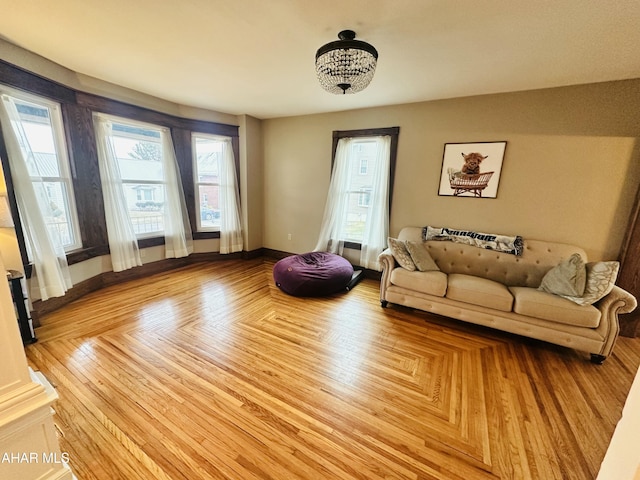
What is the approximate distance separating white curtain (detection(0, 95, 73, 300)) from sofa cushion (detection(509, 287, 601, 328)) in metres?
4.45

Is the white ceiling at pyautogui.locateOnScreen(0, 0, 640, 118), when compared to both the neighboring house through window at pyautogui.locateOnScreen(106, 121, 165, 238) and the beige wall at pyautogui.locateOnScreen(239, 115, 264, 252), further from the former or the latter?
the beige wall at pyautogui.locateOnScreen(239, 115, 264, 252)

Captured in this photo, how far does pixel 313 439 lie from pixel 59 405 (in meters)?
1.58

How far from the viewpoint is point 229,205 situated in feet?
14.4

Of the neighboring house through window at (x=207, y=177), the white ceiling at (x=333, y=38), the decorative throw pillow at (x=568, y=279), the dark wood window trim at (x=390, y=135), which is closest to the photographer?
the white ceiling at (x=333, y=38)

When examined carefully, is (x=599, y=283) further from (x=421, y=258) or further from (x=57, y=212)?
(x=57, y=212)

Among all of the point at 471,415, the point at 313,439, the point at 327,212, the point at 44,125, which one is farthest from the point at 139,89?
the point at 471,415

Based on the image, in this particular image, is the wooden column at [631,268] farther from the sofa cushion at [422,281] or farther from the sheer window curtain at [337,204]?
the sheer window curtain at [337,204]

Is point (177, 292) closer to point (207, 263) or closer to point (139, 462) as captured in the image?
point (207, 263)

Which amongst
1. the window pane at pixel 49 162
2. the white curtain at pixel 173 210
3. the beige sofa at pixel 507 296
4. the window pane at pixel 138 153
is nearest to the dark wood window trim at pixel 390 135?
the beige sofa at pixel 507 296

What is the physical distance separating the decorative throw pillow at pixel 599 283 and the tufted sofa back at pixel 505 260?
43 cm

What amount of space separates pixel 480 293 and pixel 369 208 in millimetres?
1793

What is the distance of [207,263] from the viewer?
4.37m

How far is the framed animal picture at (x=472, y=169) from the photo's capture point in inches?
116

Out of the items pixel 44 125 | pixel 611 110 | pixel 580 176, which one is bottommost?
pixel 580 176
